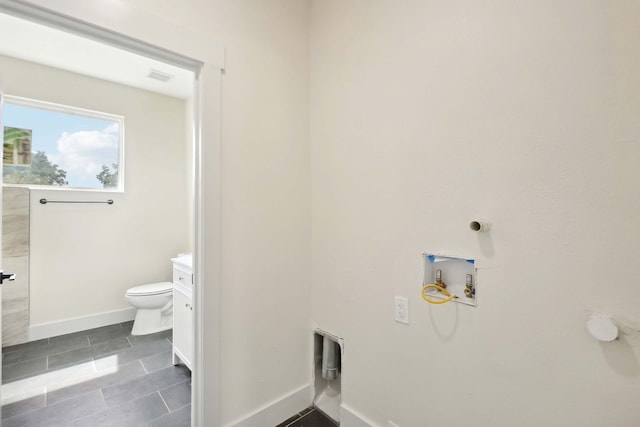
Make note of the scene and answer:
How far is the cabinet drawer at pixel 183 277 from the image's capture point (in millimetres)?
1972

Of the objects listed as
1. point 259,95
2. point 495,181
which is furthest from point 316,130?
point 495,181

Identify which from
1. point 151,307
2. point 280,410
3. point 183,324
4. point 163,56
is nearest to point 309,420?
point 280,410

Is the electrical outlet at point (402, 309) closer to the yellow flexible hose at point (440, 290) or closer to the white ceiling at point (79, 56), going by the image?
the yellow flexible hose at point (440, 290)

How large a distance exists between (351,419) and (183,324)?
133 centimetres

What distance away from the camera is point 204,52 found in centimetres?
134

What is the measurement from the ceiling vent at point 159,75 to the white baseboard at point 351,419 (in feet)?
10.8

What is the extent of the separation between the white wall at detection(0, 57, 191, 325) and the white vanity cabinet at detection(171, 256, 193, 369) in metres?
1.38

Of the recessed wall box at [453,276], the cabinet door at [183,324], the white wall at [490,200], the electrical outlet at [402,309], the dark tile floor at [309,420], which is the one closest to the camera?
the white wall at [490,200]

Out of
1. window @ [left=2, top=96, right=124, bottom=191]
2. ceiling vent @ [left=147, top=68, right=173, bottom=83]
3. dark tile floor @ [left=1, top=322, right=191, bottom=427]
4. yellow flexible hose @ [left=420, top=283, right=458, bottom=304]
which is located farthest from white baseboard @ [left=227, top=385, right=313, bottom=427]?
ceiling vent @ [left=147, top=68, right=173, bottom=83]

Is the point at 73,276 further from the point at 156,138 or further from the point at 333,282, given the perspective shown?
the point at 333,282

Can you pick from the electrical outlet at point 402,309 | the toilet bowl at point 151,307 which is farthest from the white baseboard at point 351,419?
the toilet bowl at point 151,307

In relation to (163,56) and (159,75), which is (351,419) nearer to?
(163,56)

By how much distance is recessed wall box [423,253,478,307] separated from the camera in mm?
1106

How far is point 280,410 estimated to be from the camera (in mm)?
1644
